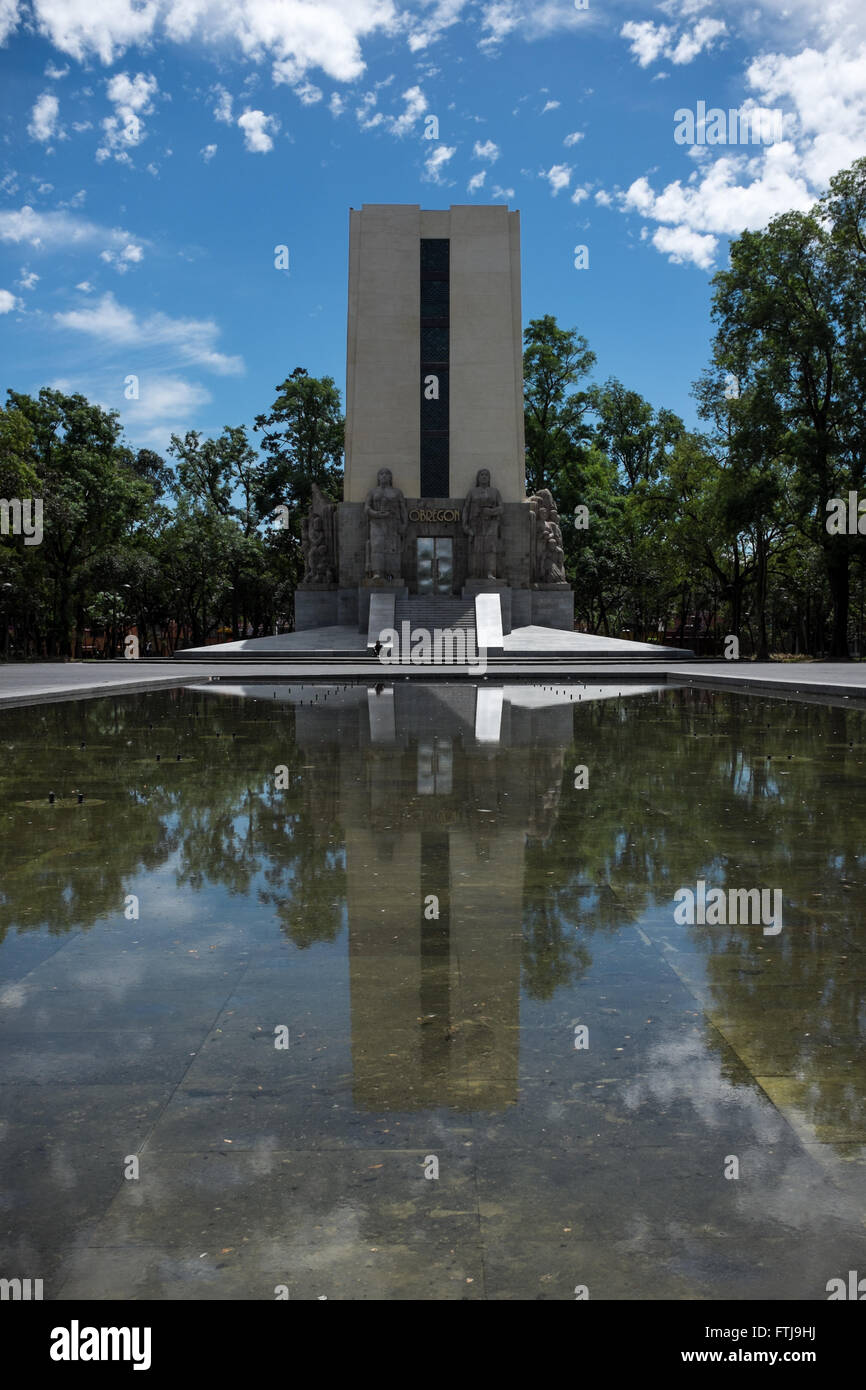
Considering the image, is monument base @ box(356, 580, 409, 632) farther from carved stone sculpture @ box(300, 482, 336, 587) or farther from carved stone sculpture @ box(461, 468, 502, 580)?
carved stone sculpture @ box(300, 482, 336, 587)

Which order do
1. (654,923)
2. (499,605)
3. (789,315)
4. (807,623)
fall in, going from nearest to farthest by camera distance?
1. (654,923)
2. (499,605)
3. (789,315)
4. (807,623)

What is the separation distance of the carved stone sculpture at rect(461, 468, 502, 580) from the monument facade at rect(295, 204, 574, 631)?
0.56 meters

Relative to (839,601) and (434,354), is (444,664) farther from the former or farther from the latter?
(839,601)

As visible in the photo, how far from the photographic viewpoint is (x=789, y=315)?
4488 cm

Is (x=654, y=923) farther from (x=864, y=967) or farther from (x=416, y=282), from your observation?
(x=416, y=282)

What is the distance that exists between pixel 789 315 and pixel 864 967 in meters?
45.4

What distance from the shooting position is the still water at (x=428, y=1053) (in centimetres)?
248

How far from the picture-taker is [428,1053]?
11.7 ft

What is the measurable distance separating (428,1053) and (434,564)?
42.4m

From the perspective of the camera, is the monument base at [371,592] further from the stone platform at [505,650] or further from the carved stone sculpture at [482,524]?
the carved stone sculpture at [482,524]

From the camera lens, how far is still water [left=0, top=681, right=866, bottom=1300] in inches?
97.5

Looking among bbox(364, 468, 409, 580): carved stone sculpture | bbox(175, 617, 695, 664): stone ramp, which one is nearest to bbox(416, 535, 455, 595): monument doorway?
bbox(364, 468, 409, 580): carved stone sculpture

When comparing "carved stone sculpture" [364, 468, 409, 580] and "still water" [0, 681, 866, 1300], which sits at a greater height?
"carved stone sculpture" [364, 468, 409, 580]
